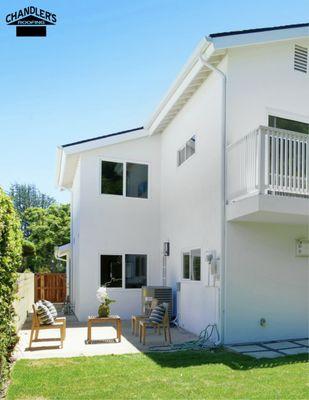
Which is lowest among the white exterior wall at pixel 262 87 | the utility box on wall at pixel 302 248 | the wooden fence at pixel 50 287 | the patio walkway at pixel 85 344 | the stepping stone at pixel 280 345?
the wooden fence at pixel 50 287

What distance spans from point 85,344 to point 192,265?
12.4ft

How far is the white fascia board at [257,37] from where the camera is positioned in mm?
9148

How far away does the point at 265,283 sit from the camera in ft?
30.8

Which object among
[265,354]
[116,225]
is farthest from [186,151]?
[265,354]

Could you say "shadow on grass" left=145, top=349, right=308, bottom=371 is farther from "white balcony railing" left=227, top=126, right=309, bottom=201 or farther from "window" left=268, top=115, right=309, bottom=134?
"window" left=268, top=115, right=309, bottom=134

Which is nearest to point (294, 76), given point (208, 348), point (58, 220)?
point (208, 348)

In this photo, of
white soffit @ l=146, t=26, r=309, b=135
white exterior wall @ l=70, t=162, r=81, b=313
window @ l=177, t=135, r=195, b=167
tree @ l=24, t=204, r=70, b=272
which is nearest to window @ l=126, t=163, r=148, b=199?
white exterior wall @ l=70, t=162, r=81, b=313

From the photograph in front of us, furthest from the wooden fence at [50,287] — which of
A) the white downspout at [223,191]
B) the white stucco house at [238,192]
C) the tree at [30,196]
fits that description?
the tree at [30,196]

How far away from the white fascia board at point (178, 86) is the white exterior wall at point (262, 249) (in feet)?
2.80

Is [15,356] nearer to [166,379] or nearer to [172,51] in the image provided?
[166,379]

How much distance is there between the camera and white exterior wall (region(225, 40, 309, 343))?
9.13 metres

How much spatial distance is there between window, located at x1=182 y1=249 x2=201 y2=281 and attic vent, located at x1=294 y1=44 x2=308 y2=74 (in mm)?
5587

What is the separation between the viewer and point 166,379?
6258 mm

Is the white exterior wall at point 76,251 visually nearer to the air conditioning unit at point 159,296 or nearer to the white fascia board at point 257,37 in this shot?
the air conditioning unit at point 159,296
